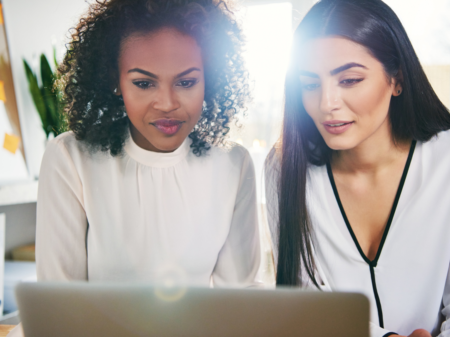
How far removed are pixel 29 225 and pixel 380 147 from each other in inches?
75.4

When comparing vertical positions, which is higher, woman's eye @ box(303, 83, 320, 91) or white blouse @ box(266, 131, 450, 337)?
woman's eye @ box(303, 83, 320, 91)

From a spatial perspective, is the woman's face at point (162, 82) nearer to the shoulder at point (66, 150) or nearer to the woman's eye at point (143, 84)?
the woman's eye at point (143, 84)

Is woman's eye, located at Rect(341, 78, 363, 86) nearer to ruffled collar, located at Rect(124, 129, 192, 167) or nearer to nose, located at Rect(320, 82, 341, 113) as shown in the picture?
nose, located at Rect(320, 82, 341, 113)

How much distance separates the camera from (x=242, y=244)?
1153 millimetres

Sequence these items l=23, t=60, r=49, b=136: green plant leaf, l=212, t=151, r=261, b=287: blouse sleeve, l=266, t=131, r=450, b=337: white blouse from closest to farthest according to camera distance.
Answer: l=266, t=131, r=450, b=337: white blouse → l=212, t=151, r=261, b=287: blouse sleeve → l=23, t=60, r=49, b=136: green plant leaf

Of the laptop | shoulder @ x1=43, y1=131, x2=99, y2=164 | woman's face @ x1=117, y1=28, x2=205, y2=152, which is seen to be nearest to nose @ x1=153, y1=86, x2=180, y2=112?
woman's face @ x1=117, y1=28, x2=205, y2=152

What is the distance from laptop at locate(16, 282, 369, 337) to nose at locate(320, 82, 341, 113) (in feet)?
2.03

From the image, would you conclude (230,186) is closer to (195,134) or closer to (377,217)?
(195,134)

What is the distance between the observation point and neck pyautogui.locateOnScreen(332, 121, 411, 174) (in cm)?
110

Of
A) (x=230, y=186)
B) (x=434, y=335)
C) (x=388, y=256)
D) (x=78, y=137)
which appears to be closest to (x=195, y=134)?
(x=230, y=186)

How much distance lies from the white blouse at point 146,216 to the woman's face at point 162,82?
0.15m

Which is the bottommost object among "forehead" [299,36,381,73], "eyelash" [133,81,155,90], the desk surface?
the desk surface

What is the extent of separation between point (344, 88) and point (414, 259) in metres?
0.52

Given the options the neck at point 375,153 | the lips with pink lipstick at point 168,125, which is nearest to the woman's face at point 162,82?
the lips with pink lipstick at point 168,125
